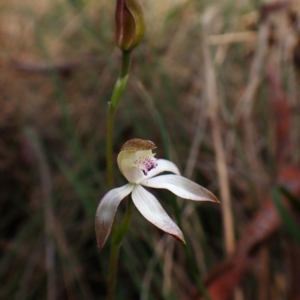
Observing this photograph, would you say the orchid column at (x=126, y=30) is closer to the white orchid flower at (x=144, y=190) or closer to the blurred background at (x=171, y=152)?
the white orchid flower at (x=144, y=190)

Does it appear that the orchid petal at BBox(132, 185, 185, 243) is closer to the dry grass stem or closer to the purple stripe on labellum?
the purple stripe on labellum

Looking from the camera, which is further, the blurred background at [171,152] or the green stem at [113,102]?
the blurred background at [171,152]

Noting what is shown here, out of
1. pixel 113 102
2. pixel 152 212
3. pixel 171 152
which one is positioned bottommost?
pixel 171 152

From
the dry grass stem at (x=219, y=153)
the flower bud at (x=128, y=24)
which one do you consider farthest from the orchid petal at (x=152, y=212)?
the dry grass stem at (x=219, y=153)

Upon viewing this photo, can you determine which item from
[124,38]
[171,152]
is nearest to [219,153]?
[171,152]

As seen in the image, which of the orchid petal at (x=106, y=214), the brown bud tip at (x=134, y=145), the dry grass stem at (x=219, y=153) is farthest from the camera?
the dry grass stem at (x=219, y=153)

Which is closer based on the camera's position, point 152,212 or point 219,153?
point 152,212

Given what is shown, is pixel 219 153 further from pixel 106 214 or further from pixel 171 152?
pixel 106 214

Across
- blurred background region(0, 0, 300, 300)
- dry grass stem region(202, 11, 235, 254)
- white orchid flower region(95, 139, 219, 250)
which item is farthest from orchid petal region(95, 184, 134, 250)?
dry grass stem region(202, 11, 235, 254)
